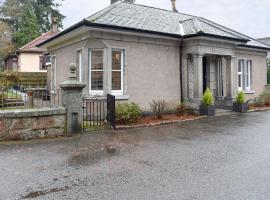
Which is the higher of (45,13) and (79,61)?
(45,13)

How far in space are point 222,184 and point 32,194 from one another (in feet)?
10.4

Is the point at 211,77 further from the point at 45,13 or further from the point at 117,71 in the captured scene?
the point at 45,13

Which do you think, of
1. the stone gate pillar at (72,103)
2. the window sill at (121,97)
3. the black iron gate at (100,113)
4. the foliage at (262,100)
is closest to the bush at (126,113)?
the black iron gate at (100,113)

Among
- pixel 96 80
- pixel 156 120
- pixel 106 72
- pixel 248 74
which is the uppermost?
pixel 248 74

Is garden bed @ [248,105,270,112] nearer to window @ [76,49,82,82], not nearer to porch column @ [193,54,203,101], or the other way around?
porch column @ [193,54,203,101]

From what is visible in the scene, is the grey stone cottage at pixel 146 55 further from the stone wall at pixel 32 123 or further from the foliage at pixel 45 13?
the foliage at pixel 45 13

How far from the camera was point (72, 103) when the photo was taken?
365 inches

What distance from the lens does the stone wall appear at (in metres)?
8.44

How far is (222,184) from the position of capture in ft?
15.9

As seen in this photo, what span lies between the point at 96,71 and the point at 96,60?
49 centimetres

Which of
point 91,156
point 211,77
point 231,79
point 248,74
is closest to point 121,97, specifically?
point 91,156

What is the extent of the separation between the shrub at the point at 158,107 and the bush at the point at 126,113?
5.09 ft

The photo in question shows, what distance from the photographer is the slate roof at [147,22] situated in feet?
41.0

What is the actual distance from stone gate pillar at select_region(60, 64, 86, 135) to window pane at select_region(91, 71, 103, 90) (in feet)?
10.6
